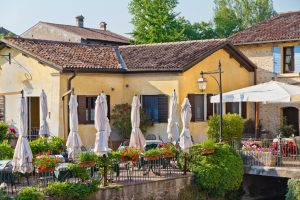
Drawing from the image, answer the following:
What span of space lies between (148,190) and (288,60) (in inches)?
495

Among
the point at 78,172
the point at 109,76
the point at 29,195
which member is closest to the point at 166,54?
the point at 109,76

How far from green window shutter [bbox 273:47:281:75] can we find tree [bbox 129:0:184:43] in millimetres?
16679

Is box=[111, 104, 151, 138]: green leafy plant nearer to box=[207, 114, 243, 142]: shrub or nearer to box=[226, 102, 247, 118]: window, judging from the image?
box=[207, 114, 243, 142]: shrub

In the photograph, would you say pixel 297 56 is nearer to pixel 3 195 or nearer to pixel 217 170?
pixel 217 170

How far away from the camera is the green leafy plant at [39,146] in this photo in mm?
21938

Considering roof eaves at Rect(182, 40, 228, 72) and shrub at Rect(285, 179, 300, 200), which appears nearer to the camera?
shrub at Rect(285, 179, 300, 200)

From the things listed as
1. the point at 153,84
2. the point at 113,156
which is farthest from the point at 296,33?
the point at 113,156

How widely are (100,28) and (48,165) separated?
42.0 meters

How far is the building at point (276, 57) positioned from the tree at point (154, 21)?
48.5ft

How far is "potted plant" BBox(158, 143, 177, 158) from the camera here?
2095 cm

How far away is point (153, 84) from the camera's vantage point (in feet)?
88.2

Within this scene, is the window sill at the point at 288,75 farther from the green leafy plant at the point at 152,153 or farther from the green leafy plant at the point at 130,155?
the green leafy plant at the point at 130,155

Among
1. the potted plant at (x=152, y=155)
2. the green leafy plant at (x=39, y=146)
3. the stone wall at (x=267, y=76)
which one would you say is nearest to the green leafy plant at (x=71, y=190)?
the potted plant at (x=152, y=155)

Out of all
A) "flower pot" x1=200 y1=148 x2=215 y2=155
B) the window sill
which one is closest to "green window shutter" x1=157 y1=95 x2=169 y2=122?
"flower pot" x1=200 y1=148 x2=215 y2=155
